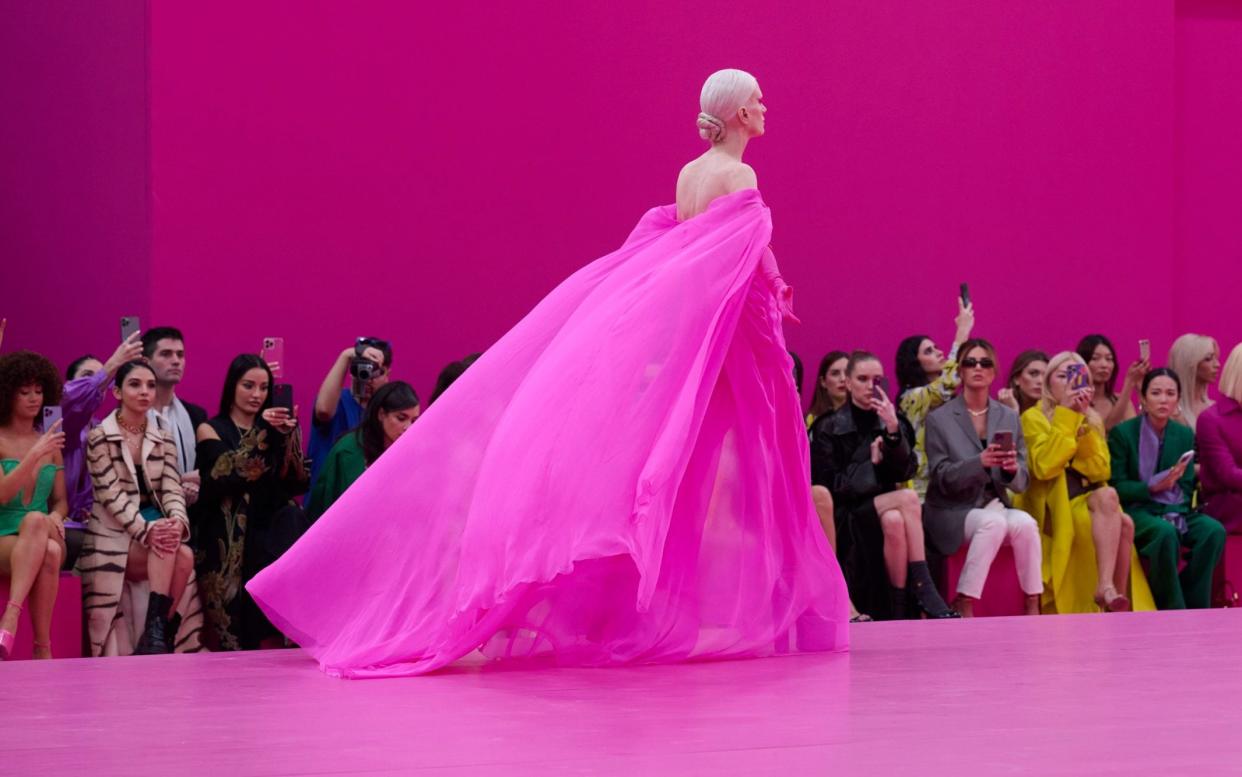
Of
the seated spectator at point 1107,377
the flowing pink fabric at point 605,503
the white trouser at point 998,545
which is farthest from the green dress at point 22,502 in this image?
the seated spectator at point 1107,377

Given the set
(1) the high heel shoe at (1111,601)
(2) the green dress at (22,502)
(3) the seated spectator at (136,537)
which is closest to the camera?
(2) the green dress at (22,502)

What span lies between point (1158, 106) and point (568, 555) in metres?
5.64

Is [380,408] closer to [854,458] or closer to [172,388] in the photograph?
[172,388]

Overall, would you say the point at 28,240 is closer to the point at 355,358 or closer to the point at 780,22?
the point at 355,358

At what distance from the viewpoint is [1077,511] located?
6.93 meters

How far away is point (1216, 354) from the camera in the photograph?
7.74 m

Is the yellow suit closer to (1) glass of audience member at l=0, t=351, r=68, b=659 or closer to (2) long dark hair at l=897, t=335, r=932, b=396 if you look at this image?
(2) long dark hair at l=897, t=335, r=932, b=396

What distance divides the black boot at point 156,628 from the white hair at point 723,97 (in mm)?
2389

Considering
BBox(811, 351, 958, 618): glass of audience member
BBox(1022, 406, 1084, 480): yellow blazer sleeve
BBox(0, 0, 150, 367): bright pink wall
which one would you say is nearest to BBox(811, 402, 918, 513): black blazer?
BBox(811, 351, 958, 618): glass of audience member

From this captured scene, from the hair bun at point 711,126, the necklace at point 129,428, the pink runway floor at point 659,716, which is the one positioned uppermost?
the hair bun at point 711,126

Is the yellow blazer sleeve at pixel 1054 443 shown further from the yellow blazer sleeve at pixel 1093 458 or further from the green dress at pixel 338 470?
the green dress at pixel 338 470

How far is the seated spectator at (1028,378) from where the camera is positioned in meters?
7.44

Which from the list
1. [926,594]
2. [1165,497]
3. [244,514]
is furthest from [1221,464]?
[244,514]

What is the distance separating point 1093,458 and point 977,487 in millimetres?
595
